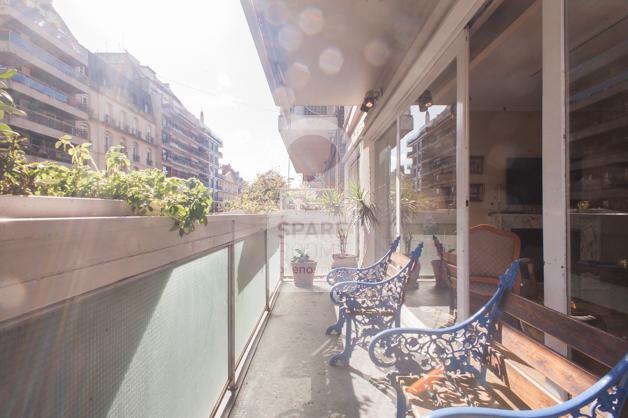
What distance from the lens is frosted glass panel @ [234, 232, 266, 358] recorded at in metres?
2.35

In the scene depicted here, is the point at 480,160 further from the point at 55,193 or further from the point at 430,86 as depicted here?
the point at 55,193

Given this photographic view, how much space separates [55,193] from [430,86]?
106 inches

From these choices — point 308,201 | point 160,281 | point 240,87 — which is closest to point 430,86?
point 160,281

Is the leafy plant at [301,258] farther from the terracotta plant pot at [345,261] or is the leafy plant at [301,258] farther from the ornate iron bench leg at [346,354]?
the ornate iron bench leg at [346,354]

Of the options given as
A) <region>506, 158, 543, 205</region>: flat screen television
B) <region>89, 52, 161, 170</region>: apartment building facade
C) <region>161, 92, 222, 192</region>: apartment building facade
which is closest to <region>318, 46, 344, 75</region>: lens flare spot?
<region>506, 158, 543, 205</region>: flat screen television

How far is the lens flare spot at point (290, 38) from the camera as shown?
3.12m

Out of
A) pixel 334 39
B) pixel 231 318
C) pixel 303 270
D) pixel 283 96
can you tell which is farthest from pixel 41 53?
pixel 231 318

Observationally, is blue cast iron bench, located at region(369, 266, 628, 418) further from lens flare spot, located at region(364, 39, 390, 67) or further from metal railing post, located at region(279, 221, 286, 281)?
metal railing post, located at region(279, 221, 286, 281)

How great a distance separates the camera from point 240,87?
1109cm

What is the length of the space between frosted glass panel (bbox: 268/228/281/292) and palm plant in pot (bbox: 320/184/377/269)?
94 cm

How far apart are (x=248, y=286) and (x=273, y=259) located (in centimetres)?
174

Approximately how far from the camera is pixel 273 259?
14.7ft

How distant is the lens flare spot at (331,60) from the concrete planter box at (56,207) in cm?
308

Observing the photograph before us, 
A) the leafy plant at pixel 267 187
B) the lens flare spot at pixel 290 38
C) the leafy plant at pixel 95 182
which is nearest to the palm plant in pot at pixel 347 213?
the leafy plant at pixel 267 187
